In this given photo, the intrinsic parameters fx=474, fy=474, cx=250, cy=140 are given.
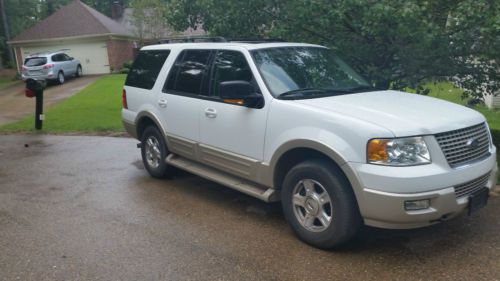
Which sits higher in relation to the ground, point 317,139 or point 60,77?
point 317,139

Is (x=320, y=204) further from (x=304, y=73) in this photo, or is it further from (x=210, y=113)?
(x=210, y=113)

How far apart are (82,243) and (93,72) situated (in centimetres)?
2794

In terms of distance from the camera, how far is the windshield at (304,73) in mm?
4797

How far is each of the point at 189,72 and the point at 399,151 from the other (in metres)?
3.00

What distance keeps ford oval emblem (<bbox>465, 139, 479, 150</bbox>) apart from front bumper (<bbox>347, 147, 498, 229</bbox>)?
0.25 metres

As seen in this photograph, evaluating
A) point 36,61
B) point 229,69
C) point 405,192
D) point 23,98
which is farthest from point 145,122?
point 36,61

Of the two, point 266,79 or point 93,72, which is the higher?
point 266,79

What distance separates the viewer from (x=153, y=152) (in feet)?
21.8

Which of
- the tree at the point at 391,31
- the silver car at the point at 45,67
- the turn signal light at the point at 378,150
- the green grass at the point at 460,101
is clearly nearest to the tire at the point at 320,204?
the turn signal light at the point at 378,150

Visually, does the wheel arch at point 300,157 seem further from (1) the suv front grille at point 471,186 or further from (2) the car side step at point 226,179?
(1) the suv front grille at point 471,186

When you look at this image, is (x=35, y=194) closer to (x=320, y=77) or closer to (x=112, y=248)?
(x=112, y=248)

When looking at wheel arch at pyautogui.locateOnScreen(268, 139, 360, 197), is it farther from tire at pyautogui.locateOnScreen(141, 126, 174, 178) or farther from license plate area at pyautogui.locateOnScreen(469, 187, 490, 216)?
tire at pyautogui.locateOnScreen(141, 126, 174, 178)

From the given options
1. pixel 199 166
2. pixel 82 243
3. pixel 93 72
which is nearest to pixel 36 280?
pixel 82 243

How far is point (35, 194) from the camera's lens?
625cm
